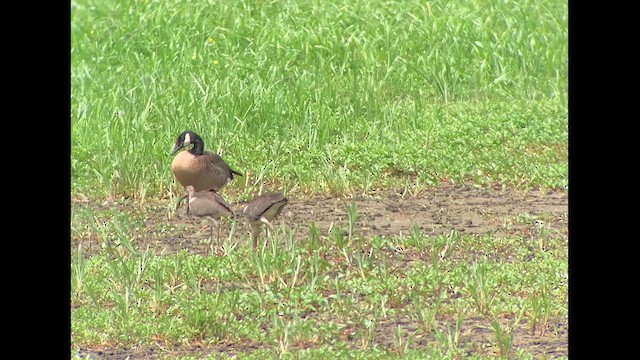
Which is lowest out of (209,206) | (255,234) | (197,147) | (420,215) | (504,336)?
(504,336)

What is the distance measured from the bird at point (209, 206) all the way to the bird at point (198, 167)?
32 centimetres

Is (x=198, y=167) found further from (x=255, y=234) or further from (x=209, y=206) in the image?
(x=255, y=234)

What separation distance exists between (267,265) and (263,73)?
126 inches

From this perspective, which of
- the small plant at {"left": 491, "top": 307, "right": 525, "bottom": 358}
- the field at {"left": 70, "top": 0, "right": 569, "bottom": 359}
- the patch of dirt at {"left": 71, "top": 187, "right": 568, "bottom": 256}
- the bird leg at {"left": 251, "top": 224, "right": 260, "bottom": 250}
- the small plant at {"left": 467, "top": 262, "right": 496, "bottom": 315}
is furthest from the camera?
the patch of dirt at {"left": 71, "top": 187, "right": 568, "bottom": 256}

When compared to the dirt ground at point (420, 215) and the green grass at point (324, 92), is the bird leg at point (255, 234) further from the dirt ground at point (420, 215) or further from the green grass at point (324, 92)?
the green grass at point (324, 92)

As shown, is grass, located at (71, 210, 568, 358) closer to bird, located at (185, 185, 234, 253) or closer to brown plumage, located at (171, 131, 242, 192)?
bird, located at (185, 185, 234, 253)

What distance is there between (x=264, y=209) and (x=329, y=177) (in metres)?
1.23

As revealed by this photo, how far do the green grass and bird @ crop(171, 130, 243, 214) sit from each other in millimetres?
413

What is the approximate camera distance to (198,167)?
9.66 metres

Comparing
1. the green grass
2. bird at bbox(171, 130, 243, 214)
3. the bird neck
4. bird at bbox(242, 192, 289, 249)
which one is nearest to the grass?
bird at bbox(242, 192, 289, 249)

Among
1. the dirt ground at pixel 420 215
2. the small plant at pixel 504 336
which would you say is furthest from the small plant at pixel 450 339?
the dirt ground at pixel 420 215

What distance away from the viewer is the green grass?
10477 millimetres

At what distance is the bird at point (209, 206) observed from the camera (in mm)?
9078

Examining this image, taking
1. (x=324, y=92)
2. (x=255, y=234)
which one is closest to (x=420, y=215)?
(x=255, y=234)
